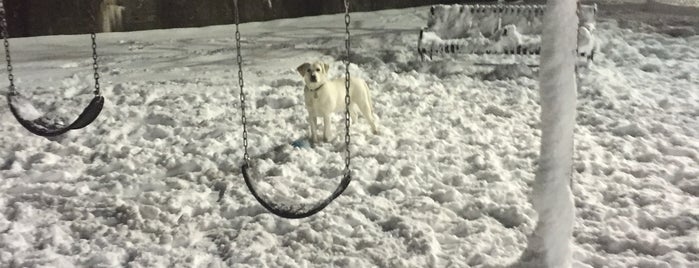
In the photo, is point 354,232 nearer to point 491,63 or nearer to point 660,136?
point 660,136

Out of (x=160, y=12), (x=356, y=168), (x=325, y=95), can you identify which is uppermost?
(x=160, y=12)

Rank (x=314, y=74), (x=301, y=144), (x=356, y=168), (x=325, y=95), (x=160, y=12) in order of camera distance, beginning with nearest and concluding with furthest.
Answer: (x=356, y=168) < (x=314, y=74) < (x=325, y=95) < (x=301, y=144) < (x=160, y=12)

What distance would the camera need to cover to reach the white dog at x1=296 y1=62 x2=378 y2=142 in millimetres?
5969

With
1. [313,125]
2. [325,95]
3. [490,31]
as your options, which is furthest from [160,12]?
[325,95]

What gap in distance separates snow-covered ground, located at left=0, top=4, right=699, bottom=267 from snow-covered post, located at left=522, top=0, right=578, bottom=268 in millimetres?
391

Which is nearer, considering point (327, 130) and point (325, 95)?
point (325, 95)

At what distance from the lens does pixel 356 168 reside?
576 centimetres

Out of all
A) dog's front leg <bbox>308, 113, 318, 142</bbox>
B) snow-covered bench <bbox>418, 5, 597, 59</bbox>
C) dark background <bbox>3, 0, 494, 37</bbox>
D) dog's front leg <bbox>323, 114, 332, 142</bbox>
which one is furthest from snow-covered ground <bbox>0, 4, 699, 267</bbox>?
dark background <bbox>3, 0, 494, 37</bbox>

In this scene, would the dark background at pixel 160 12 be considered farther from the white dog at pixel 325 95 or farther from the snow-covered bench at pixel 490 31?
the white dog at pixel 325 95

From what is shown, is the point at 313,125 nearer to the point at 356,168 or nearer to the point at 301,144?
the point at 301,144

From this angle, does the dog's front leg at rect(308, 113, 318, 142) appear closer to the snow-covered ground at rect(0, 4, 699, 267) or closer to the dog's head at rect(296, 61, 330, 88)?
the snow-covered ground at rect(0, 4, 699, 267)

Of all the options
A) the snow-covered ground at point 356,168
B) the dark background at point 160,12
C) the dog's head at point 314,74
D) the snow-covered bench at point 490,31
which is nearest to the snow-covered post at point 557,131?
the snow-covered ground at point 356,168

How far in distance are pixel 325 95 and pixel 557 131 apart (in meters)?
2.64

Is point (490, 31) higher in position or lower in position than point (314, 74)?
higher
